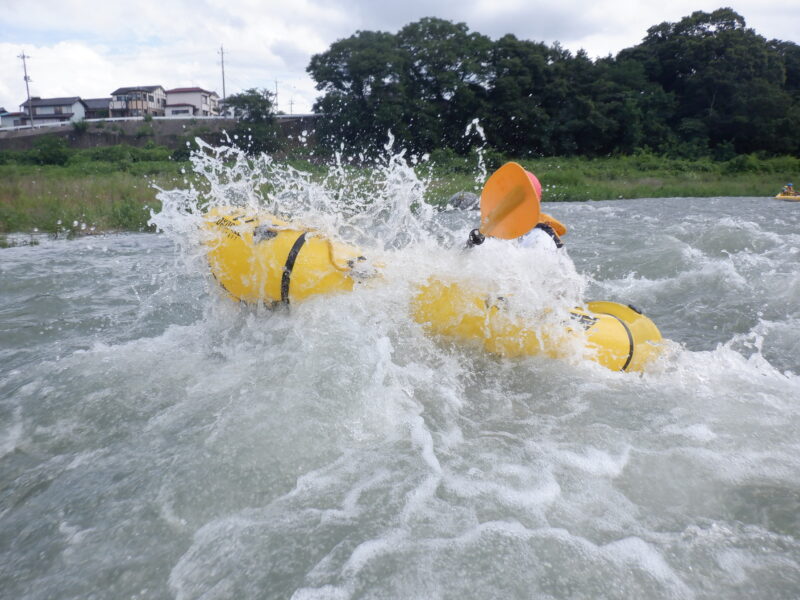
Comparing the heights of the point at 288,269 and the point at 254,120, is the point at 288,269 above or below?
below

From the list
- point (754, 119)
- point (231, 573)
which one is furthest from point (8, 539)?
point (754, 119)

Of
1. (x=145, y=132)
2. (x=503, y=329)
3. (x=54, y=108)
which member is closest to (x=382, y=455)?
(x=503, y=329)

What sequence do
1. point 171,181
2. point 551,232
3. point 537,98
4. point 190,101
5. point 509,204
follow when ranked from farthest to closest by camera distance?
point 190,101
point 537,98
point 171,181
point 551,232
point 509,204

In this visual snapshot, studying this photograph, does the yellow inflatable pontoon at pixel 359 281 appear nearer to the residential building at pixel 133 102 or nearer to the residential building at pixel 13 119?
the residential building at pixel 133 102

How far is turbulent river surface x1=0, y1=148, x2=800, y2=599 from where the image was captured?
6.77ft

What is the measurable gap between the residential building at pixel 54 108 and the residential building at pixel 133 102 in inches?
146

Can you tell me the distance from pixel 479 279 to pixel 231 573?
221cm

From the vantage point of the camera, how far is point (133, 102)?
53781 mm

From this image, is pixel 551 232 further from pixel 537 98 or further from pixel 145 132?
pixel 145 132

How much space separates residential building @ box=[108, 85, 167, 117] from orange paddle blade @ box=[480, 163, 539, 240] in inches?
2235

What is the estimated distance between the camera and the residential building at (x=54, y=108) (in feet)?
183

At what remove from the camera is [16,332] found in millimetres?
4637

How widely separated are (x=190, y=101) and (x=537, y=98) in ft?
132

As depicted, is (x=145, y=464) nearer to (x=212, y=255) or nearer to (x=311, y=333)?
(x=311, y=333)
